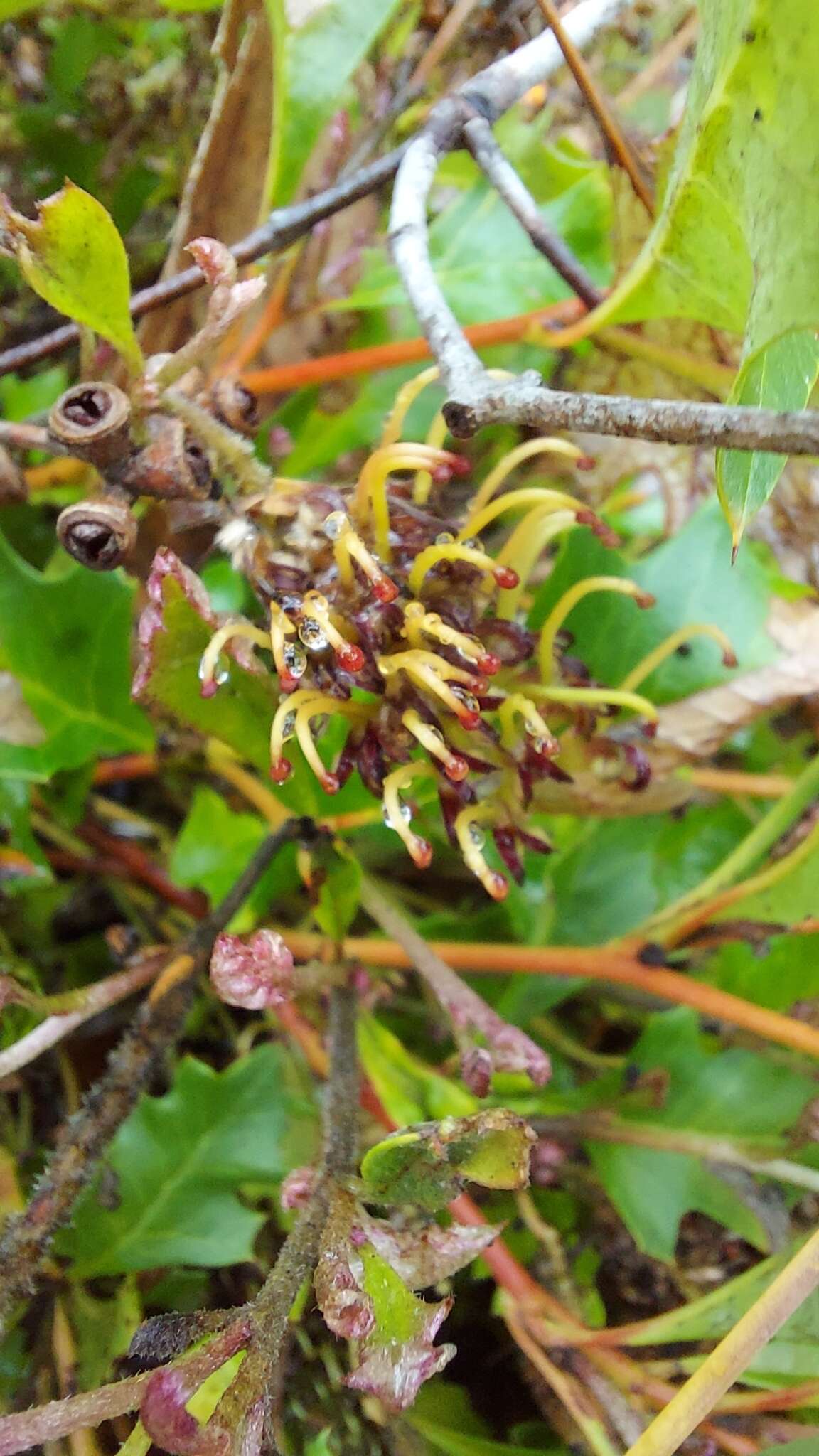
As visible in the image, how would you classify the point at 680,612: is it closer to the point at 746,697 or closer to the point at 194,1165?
the point at 746,697

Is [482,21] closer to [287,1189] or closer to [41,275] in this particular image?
[41,275]

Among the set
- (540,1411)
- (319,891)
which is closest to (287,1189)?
(319,891)

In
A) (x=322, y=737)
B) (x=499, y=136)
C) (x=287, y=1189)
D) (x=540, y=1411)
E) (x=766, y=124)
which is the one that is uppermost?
(x=499, y=136)

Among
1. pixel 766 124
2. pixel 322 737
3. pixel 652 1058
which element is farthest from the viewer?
pixel 652 1058

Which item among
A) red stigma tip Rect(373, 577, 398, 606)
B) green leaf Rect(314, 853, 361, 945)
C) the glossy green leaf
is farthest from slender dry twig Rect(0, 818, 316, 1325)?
the glossy green leaf

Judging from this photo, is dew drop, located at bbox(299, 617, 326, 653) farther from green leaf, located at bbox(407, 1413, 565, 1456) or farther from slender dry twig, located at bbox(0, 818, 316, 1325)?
green leaf, located at bbox(407, 1413, 565, 1456)

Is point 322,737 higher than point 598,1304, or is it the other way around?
point 322,737

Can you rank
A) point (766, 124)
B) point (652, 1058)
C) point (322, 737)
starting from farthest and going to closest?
point (652, 1058) < point (322, 737) < point (766, 124)

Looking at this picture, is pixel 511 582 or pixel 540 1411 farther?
pixel 540 1411
